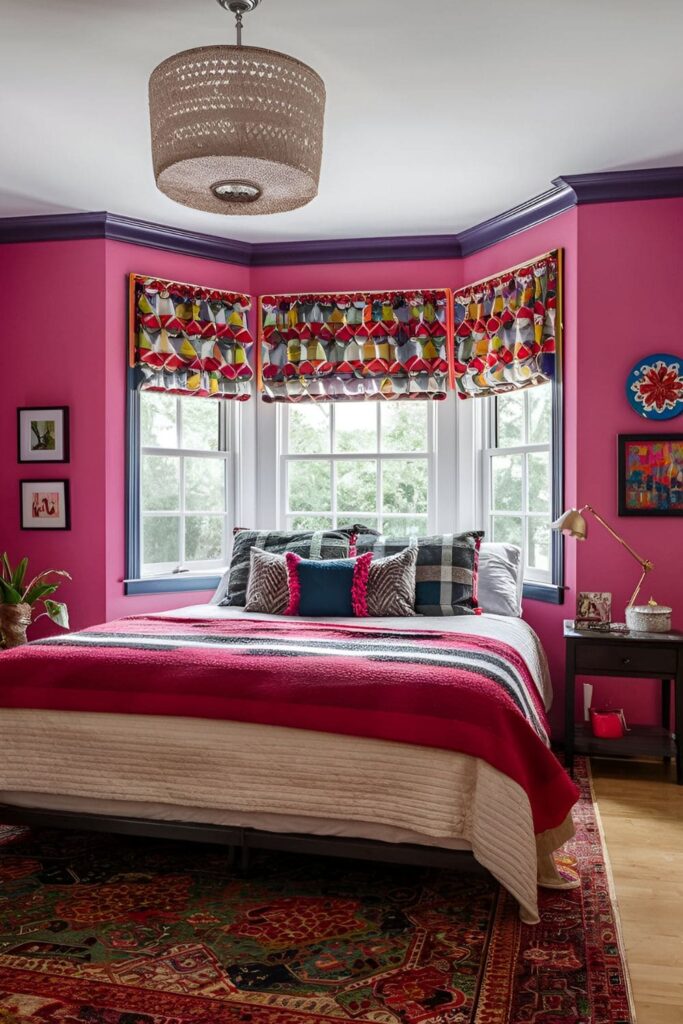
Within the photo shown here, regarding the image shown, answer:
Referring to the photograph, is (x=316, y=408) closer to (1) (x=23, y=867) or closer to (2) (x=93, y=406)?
(2) (x=93, y=406)

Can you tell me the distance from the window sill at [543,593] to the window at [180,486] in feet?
6.13

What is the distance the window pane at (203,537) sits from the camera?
5348 mm

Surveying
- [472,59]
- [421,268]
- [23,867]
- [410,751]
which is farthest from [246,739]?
[421,268]

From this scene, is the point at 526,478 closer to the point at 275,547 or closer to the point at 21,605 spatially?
the point at 275,547

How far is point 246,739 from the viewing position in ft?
8.93

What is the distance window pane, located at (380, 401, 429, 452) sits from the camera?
17.8 feet

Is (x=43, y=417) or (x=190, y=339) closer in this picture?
(x=43, y=417)

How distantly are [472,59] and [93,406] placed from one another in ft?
8.99

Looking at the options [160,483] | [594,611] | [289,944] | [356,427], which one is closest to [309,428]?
[356,427]

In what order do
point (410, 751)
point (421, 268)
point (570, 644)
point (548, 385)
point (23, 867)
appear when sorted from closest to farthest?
1. point (410, 751)
2. point (23, 867)
3. point (570, 644)
4. point (548, 385)
5. point (421, 268)

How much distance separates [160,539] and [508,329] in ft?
7.62

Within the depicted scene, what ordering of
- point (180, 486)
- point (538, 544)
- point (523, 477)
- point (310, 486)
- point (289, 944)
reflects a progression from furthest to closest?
point (310, 486)
point (180, 486)
point (523, 477)
point (538, 544)
point (289, 944)

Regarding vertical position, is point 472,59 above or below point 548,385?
above

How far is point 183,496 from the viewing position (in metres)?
5.33
